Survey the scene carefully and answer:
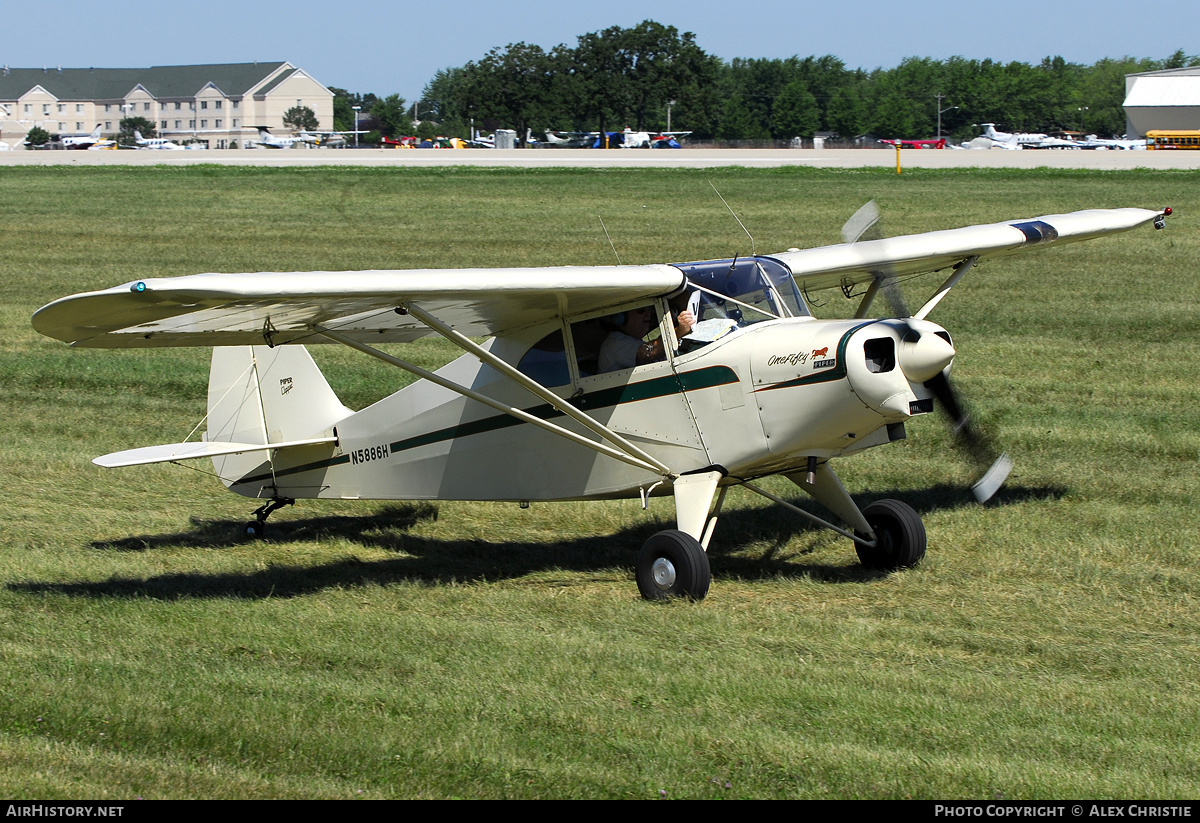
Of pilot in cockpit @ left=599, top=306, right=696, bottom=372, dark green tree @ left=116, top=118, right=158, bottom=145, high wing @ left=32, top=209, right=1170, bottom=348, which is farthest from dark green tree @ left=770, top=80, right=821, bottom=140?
pilot in cockpit @ left=599, top=306, right=696, bottom=372

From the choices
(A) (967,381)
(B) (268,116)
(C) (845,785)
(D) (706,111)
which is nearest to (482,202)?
(A) (967,381)

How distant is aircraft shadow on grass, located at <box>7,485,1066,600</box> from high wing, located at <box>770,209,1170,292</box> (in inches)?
85.2

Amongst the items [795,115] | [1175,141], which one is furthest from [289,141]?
[1175,141]

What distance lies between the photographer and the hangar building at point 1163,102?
108 meters

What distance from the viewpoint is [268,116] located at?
162750mm

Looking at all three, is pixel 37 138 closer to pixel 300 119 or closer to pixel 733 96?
pixel 300 119

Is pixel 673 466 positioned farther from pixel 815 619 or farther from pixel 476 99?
pixel 476 99

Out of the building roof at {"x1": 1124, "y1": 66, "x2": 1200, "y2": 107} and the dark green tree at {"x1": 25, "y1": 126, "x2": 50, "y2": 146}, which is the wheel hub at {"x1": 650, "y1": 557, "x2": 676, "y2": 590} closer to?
the building roof at {"x1": 1124, "y1": 66, "x2": 1200, "y2": 107}

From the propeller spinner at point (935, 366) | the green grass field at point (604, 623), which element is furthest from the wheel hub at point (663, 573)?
the propeller spinner at point (935, 366)

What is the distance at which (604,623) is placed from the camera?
315 inches

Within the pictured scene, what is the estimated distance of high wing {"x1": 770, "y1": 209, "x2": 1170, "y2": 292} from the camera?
10133mm

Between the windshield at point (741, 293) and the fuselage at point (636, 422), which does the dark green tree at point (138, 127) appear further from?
the windshield at point (741, 293)
